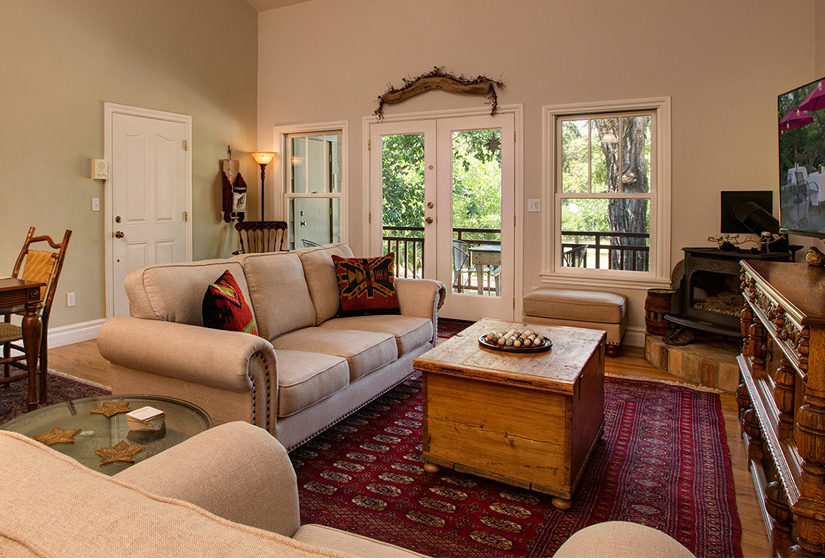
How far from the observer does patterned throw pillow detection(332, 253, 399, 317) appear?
3.79 meters

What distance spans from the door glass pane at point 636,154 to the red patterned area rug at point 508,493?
7.79 feet

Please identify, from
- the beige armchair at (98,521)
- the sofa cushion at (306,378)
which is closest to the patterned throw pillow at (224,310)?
the sofa cushion at (306,378)

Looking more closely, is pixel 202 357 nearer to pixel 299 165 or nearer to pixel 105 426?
pixel 105 426

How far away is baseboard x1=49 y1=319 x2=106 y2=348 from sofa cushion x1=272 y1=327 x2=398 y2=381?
8.73 feet

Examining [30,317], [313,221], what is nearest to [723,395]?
[30,317]

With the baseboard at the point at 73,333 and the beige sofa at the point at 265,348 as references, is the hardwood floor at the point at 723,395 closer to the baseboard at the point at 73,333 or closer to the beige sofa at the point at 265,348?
the baseboard at the point at 73,333

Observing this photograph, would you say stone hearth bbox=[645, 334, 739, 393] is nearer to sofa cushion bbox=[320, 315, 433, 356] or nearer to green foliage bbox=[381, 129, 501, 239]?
sofa cushion bbox=[320, 315, 433, 356]

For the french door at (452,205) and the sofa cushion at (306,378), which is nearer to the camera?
the sofa cushion at (306,378)

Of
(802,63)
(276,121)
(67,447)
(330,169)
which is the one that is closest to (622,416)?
(67,447)

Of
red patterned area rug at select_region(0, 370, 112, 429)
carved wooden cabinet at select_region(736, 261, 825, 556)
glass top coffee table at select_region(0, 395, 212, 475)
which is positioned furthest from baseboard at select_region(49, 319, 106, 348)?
carved wooden cabinet at select_region(736, 261, 825, 556)

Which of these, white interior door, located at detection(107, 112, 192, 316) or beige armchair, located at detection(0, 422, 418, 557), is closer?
beige armchair, located at detection(0, 422, 418, 557)

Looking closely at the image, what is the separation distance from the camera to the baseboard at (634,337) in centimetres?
488

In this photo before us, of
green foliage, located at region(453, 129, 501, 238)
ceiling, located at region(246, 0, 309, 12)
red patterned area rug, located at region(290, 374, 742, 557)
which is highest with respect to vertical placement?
ceiling, located at region(246, 0, 309, 12)

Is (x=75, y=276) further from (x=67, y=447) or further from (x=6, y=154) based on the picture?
(x=67, y=447)
